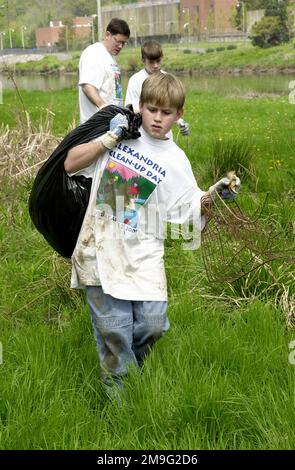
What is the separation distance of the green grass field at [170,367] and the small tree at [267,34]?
6090 centimetres

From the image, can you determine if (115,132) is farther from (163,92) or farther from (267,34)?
(267,34)

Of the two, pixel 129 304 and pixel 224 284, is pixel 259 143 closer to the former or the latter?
pixel 224 284

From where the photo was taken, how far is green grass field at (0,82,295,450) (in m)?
2.73

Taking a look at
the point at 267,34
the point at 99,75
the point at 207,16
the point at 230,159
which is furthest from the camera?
the point at 207,16

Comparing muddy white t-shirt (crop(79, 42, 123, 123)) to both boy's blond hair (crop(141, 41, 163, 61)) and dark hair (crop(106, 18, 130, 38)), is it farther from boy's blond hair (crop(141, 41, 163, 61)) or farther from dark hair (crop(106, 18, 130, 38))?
boy's blond hair (crop(141, 41, 163, 61))

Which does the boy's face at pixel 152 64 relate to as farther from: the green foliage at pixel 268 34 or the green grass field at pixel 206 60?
the green foliage at pixel 268 34

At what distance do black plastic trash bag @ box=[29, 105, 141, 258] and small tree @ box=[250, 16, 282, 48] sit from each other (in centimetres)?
6224

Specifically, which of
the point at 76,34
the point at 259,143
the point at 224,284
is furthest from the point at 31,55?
the point at 224,284

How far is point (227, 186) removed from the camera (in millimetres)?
3002

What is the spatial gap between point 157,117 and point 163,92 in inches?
3.9
